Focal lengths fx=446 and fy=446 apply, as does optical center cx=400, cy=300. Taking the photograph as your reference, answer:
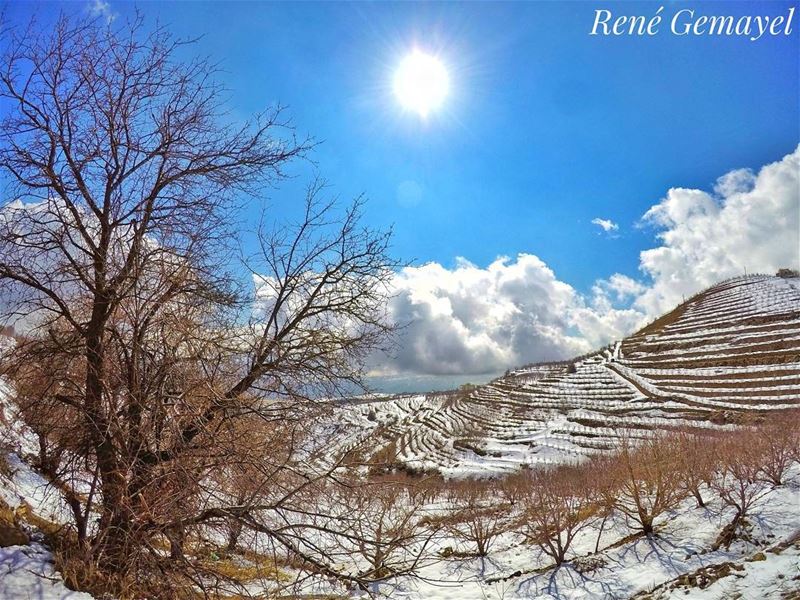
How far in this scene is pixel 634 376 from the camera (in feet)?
193

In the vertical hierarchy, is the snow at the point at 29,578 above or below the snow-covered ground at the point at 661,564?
above

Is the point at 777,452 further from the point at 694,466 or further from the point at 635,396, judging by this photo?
the point at 635,396

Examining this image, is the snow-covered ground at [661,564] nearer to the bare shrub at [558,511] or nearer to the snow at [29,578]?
the bare shrub at [558,511]

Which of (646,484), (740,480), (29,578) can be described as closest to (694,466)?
(646,484)

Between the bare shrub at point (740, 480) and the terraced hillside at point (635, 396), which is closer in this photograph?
the bare shrub at point (740, 480)

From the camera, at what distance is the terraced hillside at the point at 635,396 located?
37.9 m

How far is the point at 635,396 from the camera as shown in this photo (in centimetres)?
4953

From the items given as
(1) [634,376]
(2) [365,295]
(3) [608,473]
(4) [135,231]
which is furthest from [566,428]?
(4) [135,231]

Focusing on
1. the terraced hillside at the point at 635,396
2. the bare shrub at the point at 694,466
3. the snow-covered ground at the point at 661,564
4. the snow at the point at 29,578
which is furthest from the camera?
the terraced hillside at the point at 635,396

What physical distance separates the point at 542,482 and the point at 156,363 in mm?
13722

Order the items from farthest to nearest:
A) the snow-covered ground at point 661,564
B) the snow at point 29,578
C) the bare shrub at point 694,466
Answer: the bare shrub at point 694,466, the snow-covered ground at point 661,564, the snow at point 29,578

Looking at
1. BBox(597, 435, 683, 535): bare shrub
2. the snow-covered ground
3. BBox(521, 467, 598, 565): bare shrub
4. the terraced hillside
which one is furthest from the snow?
the terraced hillside

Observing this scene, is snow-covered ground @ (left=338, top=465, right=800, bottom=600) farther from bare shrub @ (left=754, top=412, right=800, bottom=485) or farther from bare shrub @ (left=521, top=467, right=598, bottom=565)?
bare shrub @ (left=521, top=467, right=598, bottom=565)

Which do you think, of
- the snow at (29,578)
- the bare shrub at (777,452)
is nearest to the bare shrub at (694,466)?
the bare shrub at (777,452)
